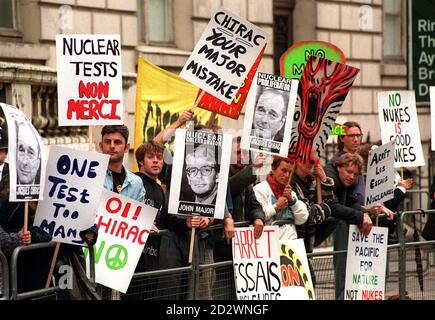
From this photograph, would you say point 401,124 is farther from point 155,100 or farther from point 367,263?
point 155,100

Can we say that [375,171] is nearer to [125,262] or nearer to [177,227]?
[177,227]

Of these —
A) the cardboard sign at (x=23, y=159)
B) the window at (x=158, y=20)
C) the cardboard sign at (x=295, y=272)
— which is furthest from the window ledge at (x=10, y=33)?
the cardboard sign at (x=23, y=159)

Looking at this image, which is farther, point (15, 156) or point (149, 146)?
point (149, 146)

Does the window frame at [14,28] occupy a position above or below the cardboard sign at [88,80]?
above

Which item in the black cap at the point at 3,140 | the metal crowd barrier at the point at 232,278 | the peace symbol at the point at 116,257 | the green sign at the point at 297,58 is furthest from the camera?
the green sign at the point at 297,58

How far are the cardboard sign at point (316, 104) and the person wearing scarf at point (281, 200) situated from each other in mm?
316

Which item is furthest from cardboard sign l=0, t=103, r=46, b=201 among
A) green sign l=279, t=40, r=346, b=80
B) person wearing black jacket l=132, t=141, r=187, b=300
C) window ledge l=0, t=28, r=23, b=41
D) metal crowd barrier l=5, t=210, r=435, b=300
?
window ledge l=0, t=28, r=23, b=41

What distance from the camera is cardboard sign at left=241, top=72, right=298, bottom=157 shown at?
415 inches

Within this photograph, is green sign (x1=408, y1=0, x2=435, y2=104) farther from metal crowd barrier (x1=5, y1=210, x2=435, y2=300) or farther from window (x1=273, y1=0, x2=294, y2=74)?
metal crowd barrier (x1=5, y1=210, x2=435, y2=300)

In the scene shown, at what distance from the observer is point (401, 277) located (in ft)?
40.2

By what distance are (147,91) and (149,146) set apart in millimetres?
3100

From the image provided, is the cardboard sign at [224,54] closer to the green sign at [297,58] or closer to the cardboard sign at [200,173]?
the cardboard sign at [200,173]

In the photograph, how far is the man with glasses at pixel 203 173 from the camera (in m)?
9.85
